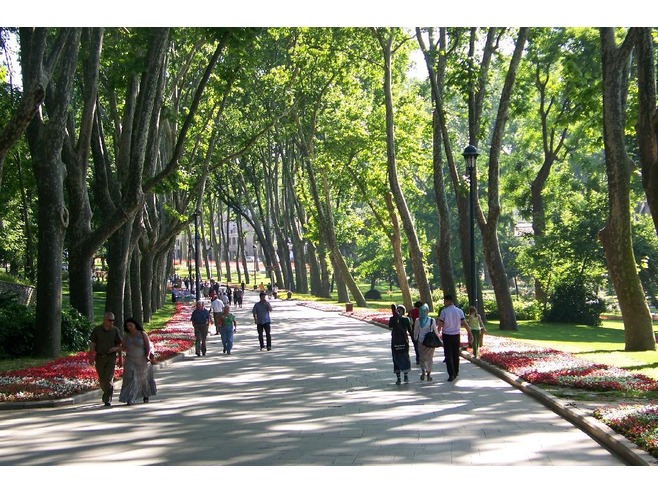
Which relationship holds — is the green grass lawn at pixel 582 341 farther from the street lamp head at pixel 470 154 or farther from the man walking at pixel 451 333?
the street lamp head at pixel 470 154

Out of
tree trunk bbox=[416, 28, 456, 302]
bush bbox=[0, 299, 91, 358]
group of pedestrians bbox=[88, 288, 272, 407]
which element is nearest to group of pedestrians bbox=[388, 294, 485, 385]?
group of pedestrians bbox=[88, 288, 272, 407]

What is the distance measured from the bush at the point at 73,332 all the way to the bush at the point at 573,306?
24.9m

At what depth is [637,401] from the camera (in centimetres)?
1370

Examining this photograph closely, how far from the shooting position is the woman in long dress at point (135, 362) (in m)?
15.3

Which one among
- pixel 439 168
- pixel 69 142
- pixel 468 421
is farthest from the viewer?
pixel 439 168

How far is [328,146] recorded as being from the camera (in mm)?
52469

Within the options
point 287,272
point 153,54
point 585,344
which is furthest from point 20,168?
point 287,272

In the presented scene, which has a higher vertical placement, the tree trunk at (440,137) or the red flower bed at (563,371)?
the tree trunk at (440,137)

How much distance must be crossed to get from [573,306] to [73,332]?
26152 mm

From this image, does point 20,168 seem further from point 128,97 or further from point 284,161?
point 284,161

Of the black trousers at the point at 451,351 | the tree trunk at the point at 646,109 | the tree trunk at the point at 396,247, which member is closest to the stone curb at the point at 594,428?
the black trousers at the point at 451,351

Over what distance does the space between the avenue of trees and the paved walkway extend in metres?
4.81

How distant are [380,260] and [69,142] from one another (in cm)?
5147

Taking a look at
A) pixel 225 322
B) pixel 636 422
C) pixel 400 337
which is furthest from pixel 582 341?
pixel 636 422
